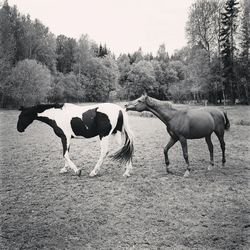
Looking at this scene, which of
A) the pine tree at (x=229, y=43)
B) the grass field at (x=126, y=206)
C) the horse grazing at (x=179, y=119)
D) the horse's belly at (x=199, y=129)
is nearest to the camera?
the grass field at (x=126, y=206)

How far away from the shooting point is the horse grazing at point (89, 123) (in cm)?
714

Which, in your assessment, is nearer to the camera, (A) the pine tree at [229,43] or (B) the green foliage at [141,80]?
(A) the pine tree at [229,43]

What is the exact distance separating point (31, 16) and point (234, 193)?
46.4 meters

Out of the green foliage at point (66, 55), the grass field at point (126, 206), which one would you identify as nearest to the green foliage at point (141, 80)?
the green foliage at point (66, 55)

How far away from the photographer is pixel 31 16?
44.0 m

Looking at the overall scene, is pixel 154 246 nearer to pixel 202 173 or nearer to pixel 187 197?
pixel 187 197

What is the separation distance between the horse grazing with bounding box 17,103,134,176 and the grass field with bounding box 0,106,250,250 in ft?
1.82

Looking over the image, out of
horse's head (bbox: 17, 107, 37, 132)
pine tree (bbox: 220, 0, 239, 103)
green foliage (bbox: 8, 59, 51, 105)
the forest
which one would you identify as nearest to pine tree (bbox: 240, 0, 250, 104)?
the forest

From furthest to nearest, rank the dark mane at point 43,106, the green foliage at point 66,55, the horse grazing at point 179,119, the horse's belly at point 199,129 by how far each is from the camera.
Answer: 1. the green foliage at point 66,55
2. the dark mane at point 43,106
3. the horse's belly at point 199,129
4. the horse grazing at point 179,119

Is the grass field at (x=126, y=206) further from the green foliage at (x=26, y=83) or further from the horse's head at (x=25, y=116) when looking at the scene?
the green foliage at (x=26, y=83)

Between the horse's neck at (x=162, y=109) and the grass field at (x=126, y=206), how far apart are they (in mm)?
1537

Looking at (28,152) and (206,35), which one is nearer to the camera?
(28,152)

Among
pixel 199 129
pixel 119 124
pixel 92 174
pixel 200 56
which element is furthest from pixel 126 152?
pixel 200 56

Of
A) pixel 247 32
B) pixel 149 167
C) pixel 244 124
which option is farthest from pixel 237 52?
pixel 149 167
